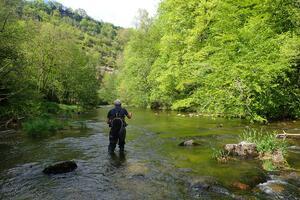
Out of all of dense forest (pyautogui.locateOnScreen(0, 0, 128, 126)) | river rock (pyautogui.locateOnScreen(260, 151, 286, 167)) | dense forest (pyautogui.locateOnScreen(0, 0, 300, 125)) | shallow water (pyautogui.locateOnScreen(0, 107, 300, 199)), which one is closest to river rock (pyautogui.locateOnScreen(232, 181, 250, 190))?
shallow water (pyautogui.locateOnScreen(0, 107, 300, 199))

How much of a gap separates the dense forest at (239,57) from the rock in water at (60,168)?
1311cm

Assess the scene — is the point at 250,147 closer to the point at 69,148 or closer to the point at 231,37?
the point at 69,148

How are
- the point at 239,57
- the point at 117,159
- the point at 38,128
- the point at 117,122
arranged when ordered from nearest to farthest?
the point at 117,159, the point at 117,122, the point at 38,128, the point at 239,57

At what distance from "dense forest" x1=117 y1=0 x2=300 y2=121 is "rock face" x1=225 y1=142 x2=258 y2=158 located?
8466 mm

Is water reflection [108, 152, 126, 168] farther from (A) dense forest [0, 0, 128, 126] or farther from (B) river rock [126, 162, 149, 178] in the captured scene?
(A) dense forest [0, 0, 128, 126]

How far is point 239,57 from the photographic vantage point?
2261 centimetres

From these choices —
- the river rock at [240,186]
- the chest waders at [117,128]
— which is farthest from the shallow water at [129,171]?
the chest waders at [117,128]

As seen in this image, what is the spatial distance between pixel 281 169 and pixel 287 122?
13649 millimetres

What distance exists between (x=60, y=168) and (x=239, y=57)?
16.0 meters

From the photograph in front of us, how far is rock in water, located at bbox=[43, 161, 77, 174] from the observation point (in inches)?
419

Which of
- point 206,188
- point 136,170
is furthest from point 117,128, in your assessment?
point 206,188

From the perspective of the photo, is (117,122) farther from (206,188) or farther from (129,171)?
(206,188)

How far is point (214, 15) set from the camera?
30.7 metres

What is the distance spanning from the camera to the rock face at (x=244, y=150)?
1280 centimetres
